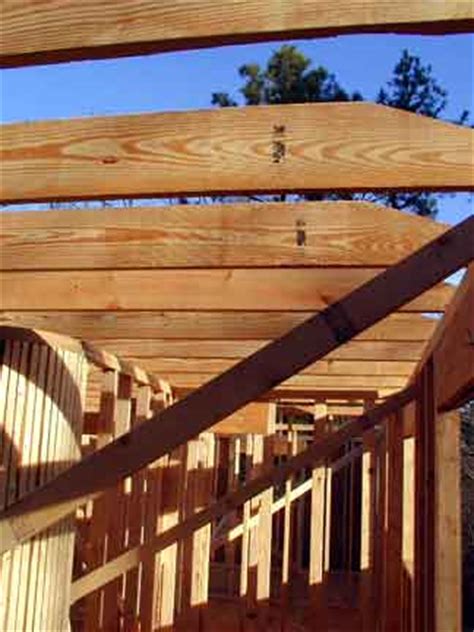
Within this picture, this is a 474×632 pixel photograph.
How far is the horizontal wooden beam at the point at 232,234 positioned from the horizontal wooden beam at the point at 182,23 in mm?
1515

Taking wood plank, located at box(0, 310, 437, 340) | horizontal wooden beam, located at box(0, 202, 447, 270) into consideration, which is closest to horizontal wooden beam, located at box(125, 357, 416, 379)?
wood plank, located at box(0, 310, 437, 340)

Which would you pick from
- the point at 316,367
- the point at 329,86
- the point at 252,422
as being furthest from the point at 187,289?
the point at 329,86

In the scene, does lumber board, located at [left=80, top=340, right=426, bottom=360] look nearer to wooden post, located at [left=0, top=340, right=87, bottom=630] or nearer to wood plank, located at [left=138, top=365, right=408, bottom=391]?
wood plank, located at [left=138, top=365, right=408, bottom=391]

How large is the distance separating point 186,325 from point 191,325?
4 cm

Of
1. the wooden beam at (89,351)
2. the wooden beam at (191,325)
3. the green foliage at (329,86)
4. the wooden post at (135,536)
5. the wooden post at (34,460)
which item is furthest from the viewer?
the green foliage at (329,86)

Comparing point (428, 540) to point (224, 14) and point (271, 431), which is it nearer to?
point (224, 14)

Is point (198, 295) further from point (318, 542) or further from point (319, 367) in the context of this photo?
point (318, 542)

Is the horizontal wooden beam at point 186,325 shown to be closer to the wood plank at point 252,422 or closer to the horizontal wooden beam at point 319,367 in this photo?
the horizontal wooden beam at point 319,367

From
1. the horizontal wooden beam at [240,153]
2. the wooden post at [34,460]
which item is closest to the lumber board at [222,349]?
the wooden post at [34,460]

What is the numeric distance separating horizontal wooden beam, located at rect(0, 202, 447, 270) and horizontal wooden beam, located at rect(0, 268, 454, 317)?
0.51m

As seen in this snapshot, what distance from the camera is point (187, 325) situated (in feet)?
19.0

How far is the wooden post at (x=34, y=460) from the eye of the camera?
9.57ft

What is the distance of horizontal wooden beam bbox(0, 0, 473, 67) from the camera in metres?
2.04

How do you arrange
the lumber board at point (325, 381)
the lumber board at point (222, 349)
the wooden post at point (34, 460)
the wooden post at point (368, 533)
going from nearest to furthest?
the wooden post at point (34, 460)
the lumber board at point (222, 349)
the lumber board at point (325, 381)
the wooden post at point (368, 533)
